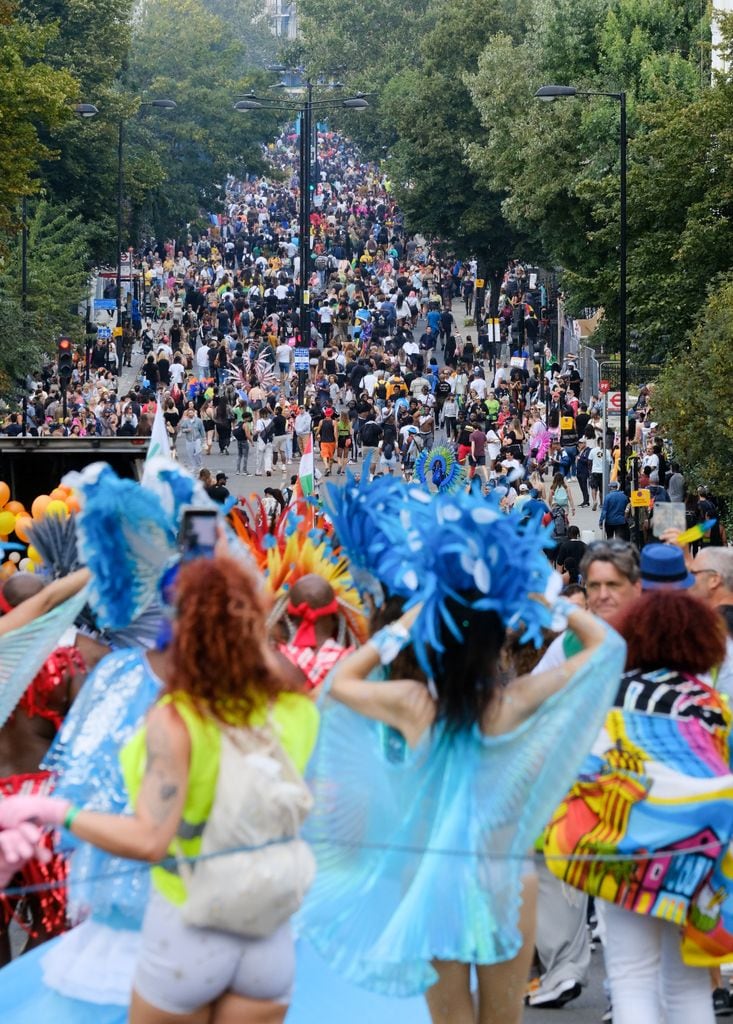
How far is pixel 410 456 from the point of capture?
37.8 m

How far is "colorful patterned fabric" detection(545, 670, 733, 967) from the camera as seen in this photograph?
19.2ft

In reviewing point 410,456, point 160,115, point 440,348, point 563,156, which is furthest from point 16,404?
point 160,115

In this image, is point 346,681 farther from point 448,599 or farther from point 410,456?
point 410,456

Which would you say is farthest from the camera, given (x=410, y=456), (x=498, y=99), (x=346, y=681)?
(x=498, y=99)

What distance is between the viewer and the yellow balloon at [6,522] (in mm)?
12199

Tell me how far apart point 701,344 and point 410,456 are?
10333 millimetres

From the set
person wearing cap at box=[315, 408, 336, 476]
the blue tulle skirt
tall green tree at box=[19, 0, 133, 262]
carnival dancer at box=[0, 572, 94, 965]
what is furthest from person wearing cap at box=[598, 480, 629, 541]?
tall green tree at box=[19, 0, 133, 262]

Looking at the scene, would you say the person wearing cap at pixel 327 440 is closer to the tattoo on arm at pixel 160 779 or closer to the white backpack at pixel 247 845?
the white backpack at pixel 247 845

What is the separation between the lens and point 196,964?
15.0 feet

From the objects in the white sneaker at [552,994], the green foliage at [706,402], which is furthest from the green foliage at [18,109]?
the white sneaker at [552,994]

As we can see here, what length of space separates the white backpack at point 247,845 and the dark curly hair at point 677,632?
1590 millimetres

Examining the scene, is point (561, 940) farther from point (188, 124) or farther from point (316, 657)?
point (188, 124)

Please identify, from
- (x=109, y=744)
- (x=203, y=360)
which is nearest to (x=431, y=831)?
(x=109, y=744)

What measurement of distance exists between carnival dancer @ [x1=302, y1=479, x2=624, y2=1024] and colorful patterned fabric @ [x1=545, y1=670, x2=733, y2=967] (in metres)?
0.53
